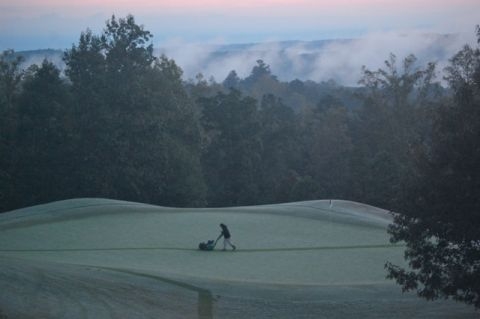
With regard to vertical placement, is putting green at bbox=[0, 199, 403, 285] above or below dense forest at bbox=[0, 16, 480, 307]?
below

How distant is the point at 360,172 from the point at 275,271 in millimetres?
29840

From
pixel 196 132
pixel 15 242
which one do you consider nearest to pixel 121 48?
pixel 196 132

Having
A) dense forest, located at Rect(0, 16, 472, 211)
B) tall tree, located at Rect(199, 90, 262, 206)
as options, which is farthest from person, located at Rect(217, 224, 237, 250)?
tall tree, located at Rect(199, 90, 262, 206)

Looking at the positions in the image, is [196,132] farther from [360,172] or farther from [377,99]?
[377,99]

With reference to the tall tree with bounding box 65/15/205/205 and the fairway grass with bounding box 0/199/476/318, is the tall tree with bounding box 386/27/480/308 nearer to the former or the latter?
the fairway grass with bounding box 0/199/476/318

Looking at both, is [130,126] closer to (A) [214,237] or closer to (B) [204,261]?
(A) [214,237]

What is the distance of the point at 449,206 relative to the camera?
13414 millimetres

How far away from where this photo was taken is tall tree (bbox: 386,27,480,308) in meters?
13.3

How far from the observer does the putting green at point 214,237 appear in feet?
61.4

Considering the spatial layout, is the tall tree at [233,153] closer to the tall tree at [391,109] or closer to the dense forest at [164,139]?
the dense forest at [164,139]

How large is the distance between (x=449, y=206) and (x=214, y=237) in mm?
10557

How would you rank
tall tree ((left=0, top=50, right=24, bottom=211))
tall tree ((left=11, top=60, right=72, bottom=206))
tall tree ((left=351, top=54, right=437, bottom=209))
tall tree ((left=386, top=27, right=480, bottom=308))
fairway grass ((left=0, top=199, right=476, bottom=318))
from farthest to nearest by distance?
tall tree ((left=351, top=54, right=437, bottom=209))
tall tree ((left=11, top=60, right=72, bottom=206))
tall tree ((left=0, top=50, right=24, bottom=211))
fairway grass ((left=0, top=199, right=476, bottom=318))
tall tree ((left=386, top=27, right=480, bottom=308))

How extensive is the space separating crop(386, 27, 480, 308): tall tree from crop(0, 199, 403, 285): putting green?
3.47m

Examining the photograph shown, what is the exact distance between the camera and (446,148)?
1367 cm
